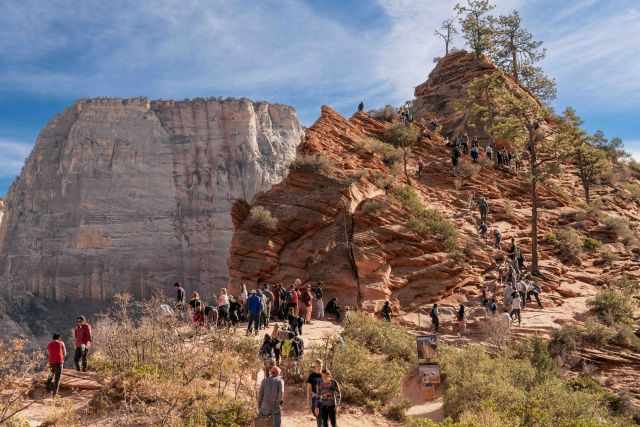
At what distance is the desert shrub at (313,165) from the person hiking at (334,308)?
19.3 ft

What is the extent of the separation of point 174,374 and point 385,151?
18049mm

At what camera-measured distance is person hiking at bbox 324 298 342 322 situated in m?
18.6

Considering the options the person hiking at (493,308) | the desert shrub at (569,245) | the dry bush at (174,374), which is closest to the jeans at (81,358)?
the dry bush at (174,374)

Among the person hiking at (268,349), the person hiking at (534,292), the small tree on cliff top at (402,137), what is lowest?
the person hiking at (268,349)

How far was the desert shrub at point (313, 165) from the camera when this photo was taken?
22.7 meters

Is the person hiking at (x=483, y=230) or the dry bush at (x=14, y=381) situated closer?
the dry bush at (x=14, y=381)

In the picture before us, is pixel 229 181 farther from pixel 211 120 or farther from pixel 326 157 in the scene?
pixel 326 157

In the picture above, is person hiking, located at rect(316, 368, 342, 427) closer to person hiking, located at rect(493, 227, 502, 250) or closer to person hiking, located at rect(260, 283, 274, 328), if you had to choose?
person hiking, located at rect(260, 283, 274, 328)

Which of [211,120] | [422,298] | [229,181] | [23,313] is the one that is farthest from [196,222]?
[422,298]

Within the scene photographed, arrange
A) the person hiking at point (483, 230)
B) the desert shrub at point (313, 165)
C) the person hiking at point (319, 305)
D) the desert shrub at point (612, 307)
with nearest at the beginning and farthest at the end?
the desert shrub at point (612, 307)
the person hiking at point (319, 305)
the desert shrub at point (313, 165)
the person hiking at point (483, 230)

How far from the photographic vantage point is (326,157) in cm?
2342

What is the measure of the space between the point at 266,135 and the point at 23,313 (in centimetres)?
3696

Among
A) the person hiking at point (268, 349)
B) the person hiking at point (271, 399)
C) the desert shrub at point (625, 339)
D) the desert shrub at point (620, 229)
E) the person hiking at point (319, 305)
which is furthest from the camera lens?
the desert shrub at point (620, 229)

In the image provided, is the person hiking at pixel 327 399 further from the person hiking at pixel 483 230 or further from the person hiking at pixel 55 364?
the person hiking at pixel 483 230
